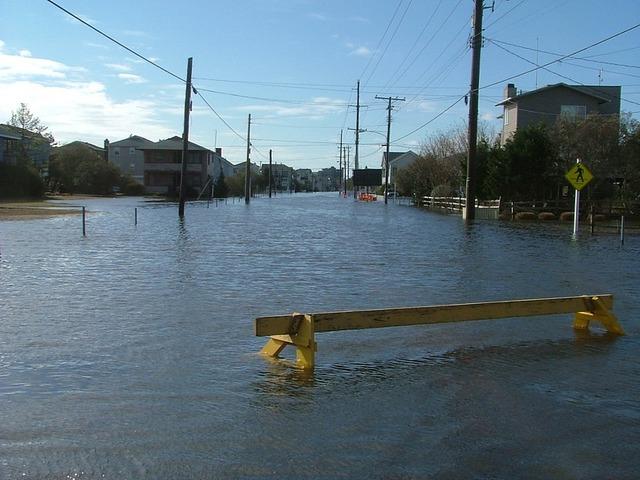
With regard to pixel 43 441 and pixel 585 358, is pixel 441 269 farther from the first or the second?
pixel 43 441

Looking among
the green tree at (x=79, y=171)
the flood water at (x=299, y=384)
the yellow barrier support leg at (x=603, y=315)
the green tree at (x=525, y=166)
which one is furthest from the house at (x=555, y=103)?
the green tree at (x=79, y=171)

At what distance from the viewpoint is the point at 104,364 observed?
8039 millimetres

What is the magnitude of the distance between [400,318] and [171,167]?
95.1 meters

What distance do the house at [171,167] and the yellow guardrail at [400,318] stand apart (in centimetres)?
9207

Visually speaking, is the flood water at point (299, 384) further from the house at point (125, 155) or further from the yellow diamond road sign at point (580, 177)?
the house at point (125, 155)

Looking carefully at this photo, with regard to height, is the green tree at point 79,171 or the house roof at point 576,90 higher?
the house roof at point 576,90

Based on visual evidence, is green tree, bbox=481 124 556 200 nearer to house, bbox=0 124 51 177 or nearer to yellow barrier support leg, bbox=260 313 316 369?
yellow barrier support leg, bbox=260 313 316 369

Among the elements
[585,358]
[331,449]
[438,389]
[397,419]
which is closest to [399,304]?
[585,358]

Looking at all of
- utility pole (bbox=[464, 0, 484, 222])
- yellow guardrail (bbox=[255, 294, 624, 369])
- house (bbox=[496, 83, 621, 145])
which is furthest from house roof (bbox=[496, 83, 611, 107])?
yellow guardrail (bbox=[255, 294, 624, 369])

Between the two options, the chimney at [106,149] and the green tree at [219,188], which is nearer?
the green tree at [219,188]

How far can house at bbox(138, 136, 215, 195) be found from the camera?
10081 cm

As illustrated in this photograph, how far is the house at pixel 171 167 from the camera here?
101 metres

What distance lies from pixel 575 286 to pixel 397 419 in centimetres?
981

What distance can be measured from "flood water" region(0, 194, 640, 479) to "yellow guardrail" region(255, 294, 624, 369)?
256 mm
